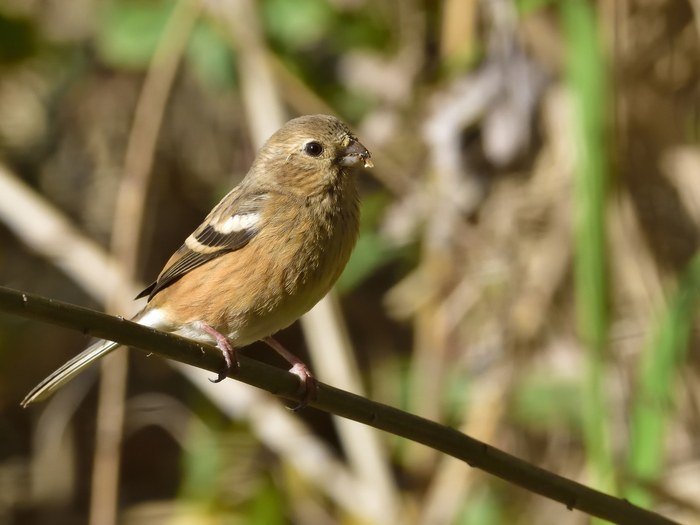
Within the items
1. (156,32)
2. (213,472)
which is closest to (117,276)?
(213,472)

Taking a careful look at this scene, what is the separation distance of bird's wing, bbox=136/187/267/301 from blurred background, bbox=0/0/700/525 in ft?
2.69

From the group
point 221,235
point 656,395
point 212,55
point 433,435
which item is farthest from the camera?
point 212,55

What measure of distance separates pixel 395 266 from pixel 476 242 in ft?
3.71

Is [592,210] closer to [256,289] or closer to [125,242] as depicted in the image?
[256,289]

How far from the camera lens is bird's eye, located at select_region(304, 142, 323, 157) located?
333cm

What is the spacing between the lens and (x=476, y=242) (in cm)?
500

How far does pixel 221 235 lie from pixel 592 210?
156 centimetres

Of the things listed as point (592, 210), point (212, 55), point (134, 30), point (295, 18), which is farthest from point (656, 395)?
point (134, 30)

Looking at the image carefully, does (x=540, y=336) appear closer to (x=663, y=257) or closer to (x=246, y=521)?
(x=663, y=257)

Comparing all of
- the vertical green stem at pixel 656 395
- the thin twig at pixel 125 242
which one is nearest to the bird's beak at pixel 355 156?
the thin twig at pixel 125 242

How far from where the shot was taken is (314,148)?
Result: 3338 mm

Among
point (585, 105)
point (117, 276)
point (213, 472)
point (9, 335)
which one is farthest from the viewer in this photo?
point (9, 335)

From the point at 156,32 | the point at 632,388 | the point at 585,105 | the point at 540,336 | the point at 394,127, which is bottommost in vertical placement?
the point at 632,388

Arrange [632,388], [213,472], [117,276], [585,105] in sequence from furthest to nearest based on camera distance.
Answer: [213,472]
[632,388]
[117,276]
[585,105]
